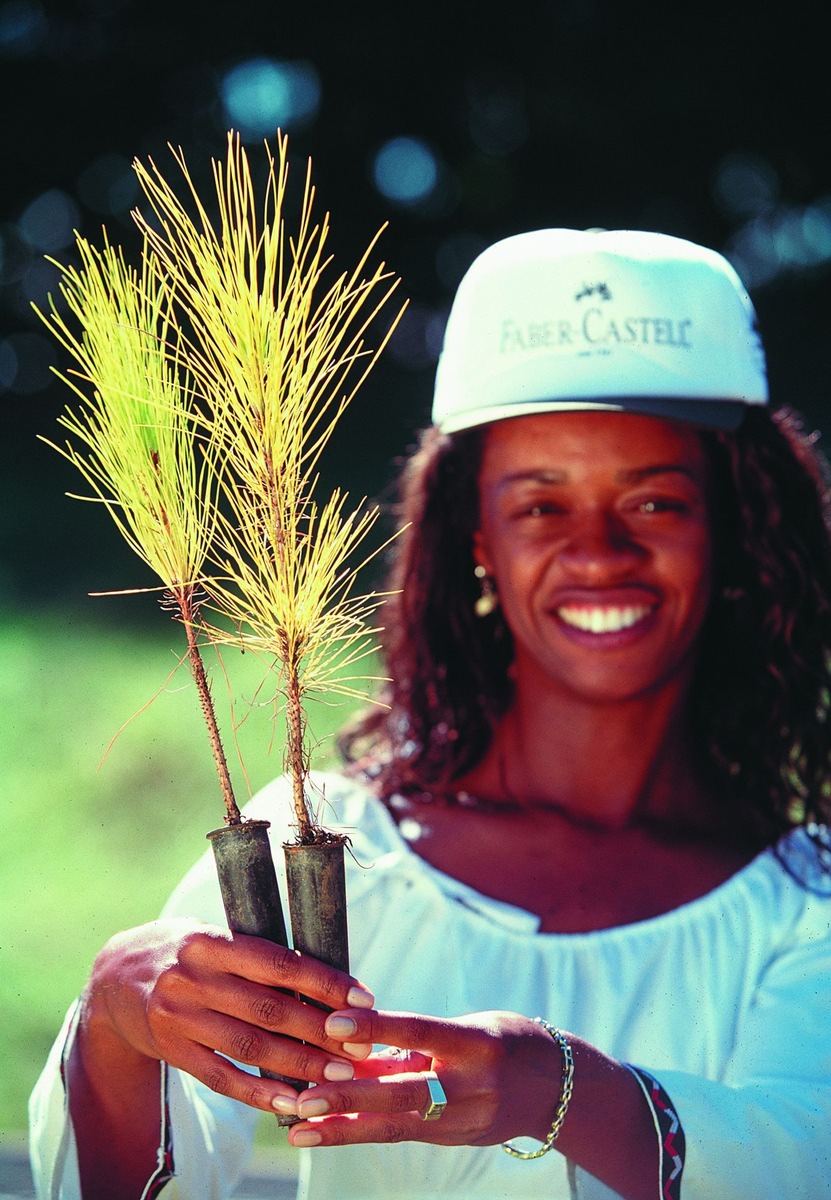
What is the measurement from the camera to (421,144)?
5211 millimetres

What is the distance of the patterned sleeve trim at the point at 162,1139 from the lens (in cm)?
124

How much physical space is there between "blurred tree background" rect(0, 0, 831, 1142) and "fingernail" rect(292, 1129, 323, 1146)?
3.37 m

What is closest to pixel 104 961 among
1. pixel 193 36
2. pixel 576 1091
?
pixel 576 1091

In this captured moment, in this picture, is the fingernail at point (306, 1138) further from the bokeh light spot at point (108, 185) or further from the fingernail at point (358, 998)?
the bokeh light spot at point (108, 185)

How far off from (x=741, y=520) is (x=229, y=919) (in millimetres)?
1108

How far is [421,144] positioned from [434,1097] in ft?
15.7

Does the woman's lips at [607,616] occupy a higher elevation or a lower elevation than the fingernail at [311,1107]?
higher

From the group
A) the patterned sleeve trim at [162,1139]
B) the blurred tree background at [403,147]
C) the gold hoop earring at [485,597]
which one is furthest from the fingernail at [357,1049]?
the blurred tree background at [403,147]

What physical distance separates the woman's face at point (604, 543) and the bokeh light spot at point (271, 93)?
354 cm

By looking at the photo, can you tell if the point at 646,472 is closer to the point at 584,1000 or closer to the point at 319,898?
the point at 584,1000

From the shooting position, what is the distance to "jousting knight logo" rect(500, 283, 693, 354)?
5.29 feet

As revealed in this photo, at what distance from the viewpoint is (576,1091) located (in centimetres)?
113

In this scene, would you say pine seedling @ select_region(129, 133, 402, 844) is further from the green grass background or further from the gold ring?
the green grass background

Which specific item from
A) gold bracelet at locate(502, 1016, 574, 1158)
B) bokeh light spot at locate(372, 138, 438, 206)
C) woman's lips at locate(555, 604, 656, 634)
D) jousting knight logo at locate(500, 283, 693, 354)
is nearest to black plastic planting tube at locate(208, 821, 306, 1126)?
gold bracelet at locate(502, 1016, 574, 1158)
